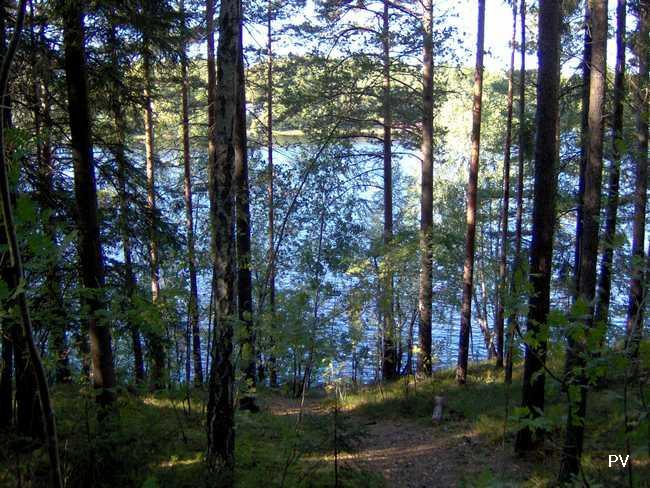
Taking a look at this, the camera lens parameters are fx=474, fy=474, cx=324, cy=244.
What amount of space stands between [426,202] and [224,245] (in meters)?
9.38

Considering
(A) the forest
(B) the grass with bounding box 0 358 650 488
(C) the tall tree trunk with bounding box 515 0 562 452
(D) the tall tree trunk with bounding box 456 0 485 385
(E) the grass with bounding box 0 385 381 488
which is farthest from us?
(D) the tall tree trunk with bounding box 456 0 485 385

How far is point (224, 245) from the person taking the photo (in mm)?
5035

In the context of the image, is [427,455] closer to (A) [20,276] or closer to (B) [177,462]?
(B) [177,462]

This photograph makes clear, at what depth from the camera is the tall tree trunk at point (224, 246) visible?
4.90m

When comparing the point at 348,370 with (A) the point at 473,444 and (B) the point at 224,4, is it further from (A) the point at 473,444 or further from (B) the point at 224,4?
(B) the point at 224,4

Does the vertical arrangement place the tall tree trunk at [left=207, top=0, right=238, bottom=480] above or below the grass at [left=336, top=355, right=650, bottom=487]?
above

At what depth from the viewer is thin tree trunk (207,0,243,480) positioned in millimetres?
4895

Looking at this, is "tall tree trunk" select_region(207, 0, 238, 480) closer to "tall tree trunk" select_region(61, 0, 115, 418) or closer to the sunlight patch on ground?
the sunlight patch on ground

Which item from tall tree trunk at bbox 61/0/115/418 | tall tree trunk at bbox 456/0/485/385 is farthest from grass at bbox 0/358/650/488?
tall tree trunk at bbox 456/0/485/385

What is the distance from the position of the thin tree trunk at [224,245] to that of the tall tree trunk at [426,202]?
318 inches

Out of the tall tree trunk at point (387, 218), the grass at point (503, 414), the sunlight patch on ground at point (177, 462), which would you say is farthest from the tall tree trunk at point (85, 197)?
the tall tree trunk at point (387, 218)

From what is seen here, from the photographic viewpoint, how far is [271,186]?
1722cm

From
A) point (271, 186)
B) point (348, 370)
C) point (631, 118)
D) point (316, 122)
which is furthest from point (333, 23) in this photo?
point (348, 370)

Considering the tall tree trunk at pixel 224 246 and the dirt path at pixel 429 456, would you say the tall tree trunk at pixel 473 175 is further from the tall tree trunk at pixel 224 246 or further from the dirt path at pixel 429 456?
the tall tree trunk at pixel 224 246
